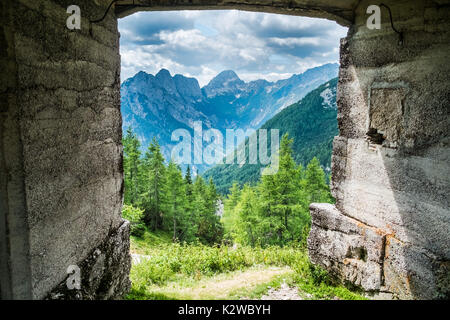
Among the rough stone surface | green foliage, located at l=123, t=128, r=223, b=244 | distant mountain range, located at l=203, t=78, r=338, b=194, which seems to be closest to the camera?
the rough stone surface

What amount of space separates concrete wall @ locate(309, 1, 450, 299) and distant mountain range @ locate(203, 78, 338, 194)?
309 ft

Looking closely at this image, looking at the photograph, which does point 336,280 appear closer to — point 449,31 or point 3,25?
point 449,31

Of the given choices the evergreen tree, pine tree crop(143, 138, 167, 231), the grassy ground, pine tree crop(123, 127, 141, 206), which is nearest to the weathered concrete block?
the grassy ground

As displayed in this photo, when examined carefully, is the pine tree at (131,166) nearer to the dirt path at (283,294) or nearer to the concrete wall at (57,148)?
the dirt path at (283,294)

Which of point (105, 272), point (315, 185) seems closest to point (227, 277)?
point (105, 272)

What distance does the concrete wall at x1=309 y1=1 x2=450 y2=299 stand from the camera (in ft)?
11.4

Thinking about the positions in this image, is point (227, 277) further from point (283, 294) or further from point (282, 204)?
point (282, 204)

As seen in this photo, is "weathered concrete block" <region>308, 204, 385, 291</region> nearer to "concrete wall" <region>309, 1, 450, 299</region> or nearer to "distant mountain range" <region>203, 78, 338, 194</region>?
"concrete wall" <region>309, 1, 450, 299</region>

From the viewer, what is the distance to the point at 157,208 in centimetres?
3103

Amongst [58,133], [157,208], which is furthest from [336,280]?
[157,208]

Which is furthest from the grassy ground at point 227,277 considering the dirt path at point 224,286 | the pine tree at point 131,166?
the pine tree at point 131,166

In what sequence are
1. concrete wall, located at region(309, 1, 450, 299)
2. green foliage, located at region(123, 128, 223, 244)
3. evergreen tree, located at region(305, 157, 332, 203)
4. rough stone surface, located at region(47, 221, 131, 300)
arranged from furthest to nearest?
1. green foliage, located at region(123, 128, 223, 244)
2. evergreen tree, located at region(305, 157, 332, 203)
3. concrete wall, located at region(309, 1, 450, 299)
4. rough stone surface, located at region(47, 221, 131, 300)

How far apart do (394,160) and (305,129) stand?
125902mm

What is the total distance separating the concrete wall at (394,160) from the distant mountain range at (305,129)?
94.2 metres
